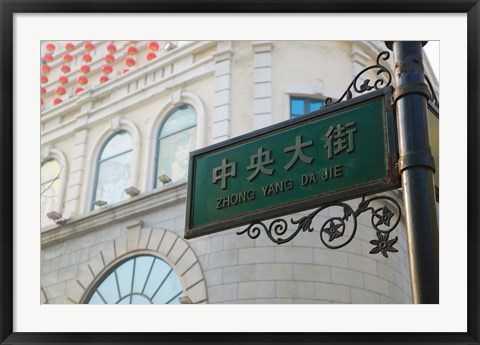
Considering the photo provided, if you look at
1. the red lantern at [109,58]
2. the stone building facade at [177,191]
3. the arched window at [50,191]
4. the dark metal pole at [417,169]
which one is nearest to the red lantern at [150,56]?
the stone building facade at [177,191]

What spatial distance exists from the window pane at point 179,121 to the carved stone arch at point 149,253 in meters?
2.22

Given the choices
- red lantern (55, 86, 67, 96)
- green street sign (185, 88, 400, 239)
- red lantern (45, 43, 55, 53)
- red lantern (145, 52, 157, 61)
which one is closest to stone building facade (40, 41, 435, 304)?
red lantern (145, 52, 157, 61)

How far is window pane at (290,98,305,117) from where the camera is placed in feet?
39.5

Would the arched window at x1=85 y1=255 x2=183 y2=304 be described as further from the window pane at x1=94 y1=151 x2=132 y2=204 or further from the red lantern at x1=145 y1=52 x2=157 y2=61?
the red lantern at x1=145 y1=52 x2=157 y2=61

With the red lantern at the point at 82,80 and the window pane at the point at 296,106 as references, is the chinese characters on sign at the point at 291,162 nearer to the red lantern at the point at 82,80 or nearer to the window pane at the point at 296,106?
the window pane at the point at 296,106

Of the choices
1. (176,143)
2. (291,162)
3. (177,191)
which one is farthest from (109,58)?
(291,162)

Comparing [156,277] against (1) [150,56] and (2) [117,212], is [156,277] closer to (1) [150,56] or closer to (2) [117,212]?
(2) [117,212]

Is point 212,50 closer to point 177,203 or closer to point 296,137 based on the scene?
point 177,203

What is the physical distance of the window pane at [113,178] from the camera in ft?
43.9

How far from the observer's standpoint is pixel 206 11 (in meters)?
2.75

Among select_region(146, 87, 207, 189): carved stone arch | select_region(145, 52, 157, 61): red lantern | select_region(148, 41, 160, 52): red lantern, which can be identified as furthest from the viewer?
select_region(145, 52, 157, 61): red lantern

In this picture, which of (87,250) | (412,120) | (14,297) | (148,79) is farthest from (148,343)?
(148,79)

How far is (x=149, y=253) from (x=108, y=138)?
363 cm

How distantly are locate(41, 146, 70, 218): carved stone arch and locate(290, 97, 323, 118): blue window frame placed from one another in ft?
17.9
